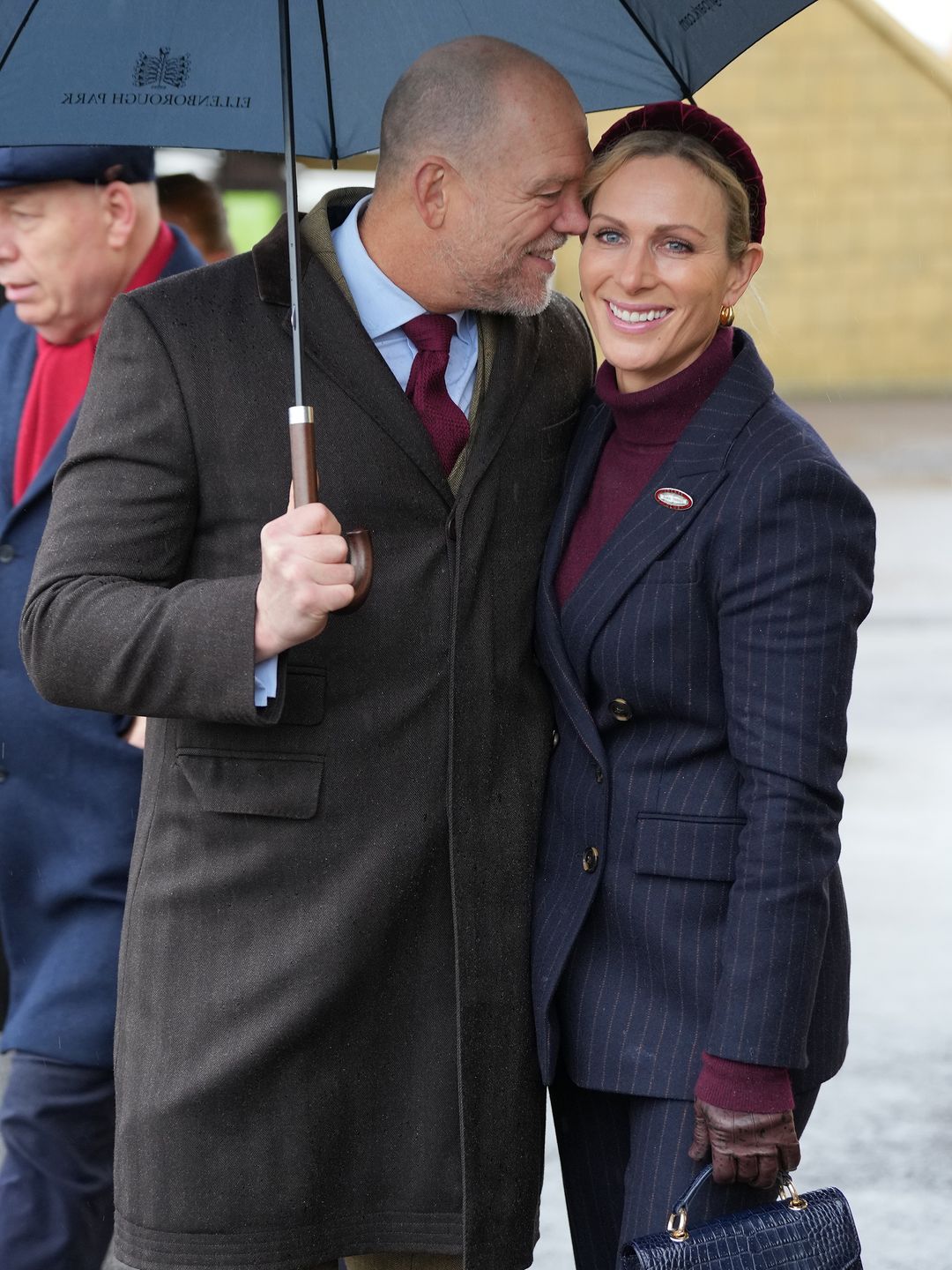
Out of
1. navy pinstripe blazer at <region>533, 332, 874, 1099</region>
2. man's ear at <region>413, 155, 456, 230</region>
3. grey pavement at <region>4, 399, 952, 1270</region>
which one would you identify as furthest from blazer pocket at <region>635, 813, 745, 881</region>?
man's ear at <region>413, 155, 456, 230</region>

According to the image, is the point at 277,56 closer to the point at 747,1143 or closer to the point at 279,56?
the point at 279,56

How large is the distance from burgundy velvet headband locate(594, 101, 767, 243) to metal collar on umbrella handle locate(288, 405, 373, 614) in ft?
2.25

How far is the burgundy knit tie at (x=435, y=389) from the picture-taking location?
296 cm

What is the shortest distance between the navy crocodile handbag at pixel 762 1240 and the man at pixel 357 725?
0.48 metres

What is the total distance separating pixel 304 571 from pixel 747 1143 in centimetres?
97

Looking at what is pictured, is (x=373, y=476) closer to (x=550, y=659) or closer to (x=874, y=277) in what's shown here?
(x=550, y=659)

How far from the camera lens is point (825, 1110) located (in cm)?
498

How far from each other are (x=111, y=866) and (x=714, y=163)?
180 centimetres

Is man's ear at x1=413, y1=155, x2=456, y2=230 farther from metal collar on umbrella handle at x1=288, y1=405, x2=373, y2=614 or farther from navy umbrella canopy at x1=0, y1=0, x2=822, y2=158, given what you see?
metal collar on umbrella handle at x1=288, y1=405, x2=373, y2=614

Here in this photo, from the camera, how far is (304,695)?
2.85m

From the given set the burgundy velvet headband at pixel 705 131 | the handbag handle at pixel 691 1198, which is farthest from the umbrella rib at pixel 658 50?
the handbag handle at pixel 691 1198

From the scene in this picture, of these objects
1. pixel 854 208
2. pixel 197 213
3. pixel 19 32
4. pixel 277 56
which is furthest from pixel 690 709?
pixel 854 208

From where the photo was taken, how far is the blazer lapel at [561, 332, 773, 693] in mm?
2779

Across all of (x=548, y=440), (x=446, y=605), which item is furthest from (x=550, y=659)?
(x=548, y=440)
